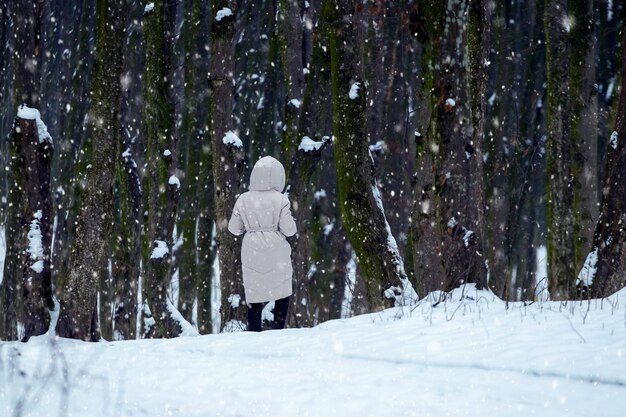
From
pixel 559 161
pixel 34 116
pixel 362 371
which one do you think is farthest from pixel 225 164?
pixel 362 371

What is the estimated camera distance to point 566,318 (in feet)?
15.8

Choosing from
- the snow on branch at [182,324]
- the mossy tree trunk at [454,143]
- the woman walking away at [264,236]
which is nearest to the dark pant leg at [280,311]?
the woman walking away at [264,236]

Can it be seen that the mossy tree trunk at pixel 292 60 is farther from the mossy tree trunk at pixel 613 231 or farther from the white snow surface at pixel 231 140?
the mossy tree trunk at pixel 613 231

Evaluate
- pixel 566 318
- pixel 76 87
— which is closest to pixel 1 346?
pixel 566 318

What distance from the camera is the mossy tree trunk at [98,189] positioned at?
24.9 ft

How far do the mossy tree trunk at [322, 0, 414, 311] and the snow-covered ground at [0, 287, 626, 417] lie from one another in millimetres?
2253

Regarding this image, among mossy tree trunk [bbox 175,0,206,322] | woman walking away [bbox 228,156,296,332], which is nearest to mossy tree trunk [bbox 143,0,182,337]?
mossy tree trunk [bbox 175,0,206,322]

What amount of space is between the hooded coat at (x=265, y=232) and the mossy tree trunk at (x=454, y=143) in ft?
4.58

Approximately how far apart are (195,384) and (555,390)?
1.98 meters

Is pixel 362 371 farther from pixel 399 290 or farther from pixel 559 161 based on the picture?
pixel 559 161

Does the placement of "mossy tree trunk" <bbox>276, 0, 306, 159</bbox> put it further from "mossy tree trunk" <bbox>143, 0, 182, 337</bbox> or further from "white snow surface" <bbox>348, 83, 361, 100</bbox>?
"white snow surface" <bbox>348, 83, 361, 100</bbox>

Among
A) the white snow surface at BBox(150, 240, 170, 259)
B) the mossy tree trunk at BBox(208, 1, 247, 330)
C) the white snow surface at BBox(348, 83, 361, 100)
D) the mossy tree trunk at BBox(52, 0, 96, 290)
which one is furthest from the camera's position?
the mossy tree trunk at BBox(52, 0, 96, 290)

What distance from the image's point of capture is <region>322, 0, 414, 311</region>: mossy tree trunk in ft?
25.5

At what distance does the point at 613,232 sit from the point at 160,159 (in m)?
6.38
